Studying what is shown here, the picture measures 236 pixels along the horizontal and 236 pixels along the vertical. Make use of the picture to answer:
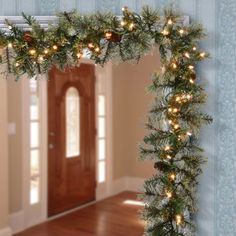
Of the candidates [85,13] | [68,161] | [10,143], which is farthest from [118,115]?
[85,13]

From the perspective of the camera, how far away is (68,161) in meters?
4.53

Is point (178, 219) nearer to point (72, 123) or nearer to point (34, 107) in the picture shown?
point (34, 107)


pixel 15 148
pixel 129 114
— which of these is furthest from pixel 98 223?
pixel 129 114

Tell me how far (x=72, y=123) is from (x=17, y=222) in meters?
1.33

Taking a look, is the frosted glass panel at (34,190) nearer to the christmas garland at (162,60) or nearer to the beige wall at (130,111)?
the beige wall at (130,111)

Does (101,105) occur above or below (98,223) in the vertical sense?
above

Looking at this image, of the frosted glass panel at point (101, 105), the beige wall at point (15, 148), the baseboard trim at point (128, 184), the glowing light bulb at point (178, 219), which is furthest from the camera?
the baseboard trim at point (128, 184)

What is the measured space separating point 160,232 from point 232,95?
2.54ft

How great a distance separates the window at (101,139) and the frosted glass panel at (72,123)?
44 cm

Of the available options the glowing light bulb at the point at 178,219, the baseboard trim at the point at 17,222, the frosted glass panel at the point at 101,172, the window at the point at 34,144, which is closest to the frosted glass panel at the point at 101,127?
the frosted glass panel at the point at 101,172

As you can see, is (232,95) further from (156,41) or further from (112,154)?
(112,154)

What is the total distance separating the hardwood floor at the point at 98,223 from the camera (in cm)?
381

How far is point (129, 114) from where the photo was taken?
17.9 ft

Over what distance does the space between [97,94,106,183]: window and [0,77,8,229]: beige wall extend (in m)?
1.76
